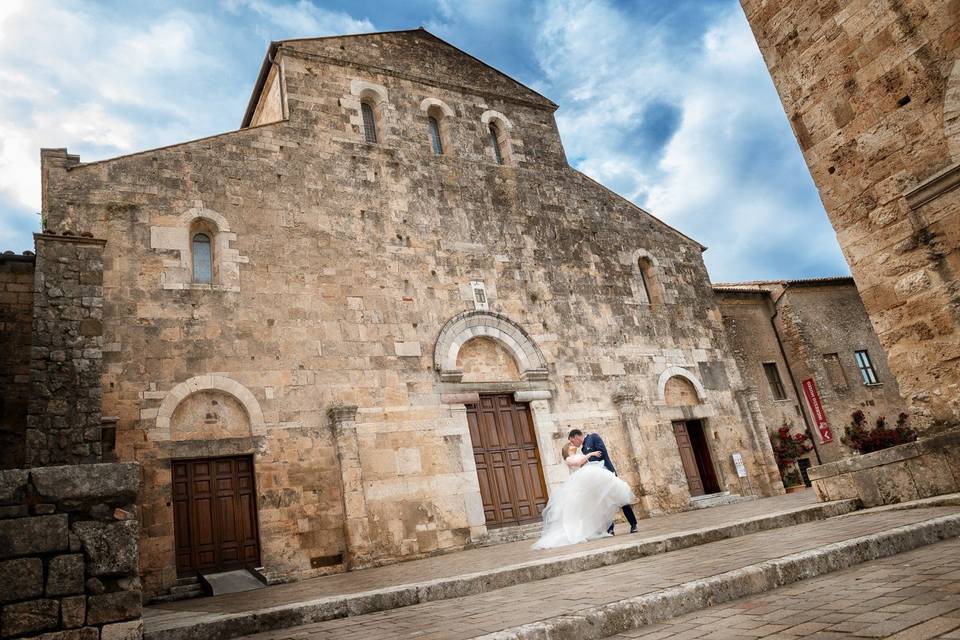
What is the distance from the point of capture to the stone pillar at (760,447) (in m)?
15.9

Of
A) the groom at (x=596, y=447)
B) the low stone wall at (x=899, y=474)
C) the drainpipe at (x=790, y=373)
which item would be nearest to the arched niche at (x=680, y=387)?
the groom at (x=596, y=447)

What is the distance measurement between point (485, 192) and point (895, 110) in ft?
30.8

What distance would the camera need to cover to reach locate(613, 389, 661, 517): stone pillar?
45.2ft

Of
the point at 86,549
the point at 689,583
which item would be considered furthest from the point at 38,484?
the point at 689,583

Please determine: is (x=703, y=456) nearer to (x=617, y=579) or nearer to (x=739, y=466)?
(x=739, y=466)

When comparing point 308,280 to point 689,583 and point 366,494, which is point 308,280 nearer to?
point 366,494

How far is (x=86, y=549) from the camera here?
3.98m

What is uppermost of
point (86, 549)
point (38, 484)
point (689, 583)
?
point (38, 484)

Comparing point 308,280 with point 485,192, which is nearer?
point 308,280

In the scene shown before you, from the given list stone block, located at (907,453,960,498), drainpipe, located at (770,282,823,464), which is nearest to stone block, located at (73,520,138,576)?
stone block, located at (907,453,960,498)

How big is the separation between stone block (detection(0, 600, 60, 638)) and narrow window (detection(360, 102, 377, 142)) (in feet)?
39.2

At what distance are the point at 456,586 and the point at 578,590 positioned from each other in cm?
145

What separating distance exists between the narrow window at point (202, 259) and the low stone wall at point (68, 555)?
774 cm

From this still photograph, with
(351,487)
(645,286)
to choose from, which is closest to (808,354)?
(645,286)
